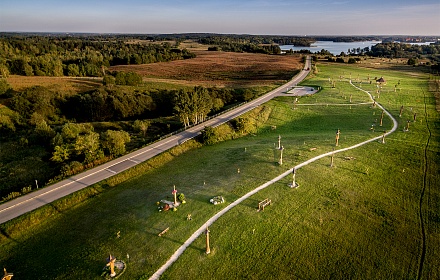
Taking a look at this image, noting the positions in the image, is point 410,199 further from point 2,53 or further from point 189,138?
point 2,53

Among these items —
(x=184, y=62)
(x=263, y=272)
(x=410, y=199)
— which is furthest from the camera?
(x=184, y=62)

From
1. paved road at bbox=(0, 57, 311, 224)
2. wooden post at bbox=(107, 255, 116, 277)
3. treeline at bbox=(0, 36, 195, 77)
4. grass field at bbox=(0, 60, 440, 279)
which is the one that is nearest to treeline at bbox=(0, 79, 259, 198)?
paved road at bbox=(0, 57, 311, 224)

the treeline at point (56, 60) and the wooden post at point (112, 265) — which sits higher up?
the treeline at point (56, 60)

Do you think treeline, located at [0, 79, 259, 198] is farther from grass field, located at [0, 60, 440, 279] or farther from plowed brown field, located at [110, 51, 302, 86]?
plowed brown field, located at [110, 51, 302, 86]

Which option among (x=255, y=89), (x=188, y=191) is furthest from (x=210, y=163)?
(x=255, y=89)

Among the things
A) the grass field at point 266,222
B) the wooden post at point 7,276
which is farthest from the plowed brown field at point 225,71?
the wooden post at point 7,276

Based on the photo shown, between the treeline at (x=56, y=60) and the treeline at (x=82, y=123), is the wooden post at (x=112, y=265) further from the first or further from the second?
the treeline at (x=56, y=60)

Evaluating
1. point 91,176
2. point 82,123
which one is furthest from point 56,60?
point 91,176
